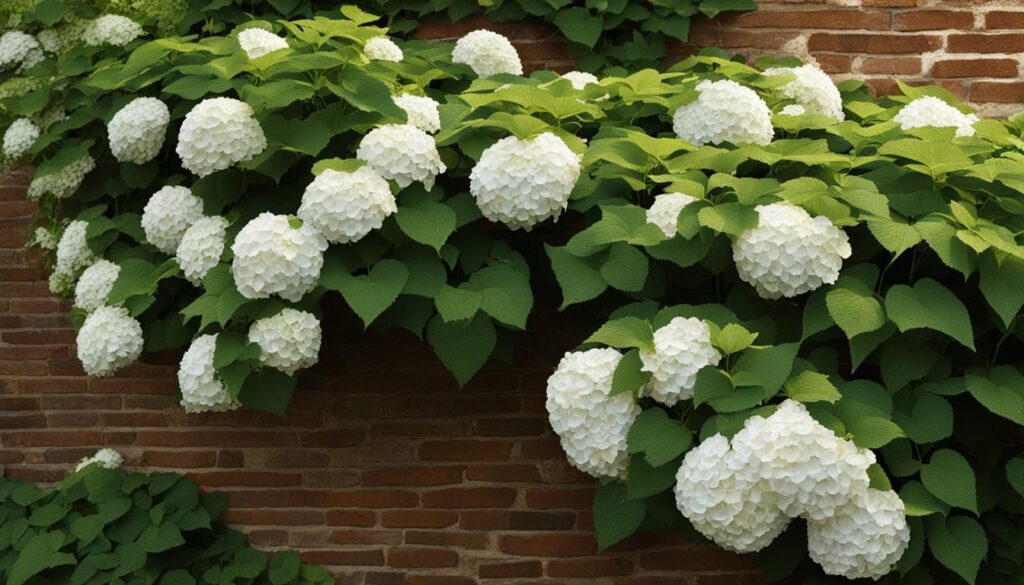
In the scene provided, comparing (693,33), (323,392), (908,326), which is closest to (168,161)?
(323,392)

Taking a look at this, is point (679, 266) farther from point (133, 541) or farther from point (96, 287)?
point (133, 541)

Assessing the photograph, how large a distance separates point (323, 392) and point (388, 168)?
98cm

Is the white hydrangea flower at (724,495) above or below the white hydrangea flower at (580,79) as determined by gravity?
below

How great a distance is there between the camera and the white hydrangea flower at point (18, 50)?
11.3 feet

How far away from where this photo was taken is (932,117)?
2.83 metres

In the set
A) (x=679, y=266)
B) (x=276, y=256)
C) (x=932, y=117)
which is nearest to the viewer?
(x=276, y=256)

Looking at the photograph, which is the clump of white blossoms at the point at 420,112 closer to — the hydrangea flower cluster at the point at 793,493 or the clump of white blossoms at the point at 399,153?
the clump of white blossoms at the point at 399,153

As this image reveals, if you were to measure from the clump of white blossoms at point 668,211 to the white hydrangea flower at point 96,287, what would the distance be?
170 cm

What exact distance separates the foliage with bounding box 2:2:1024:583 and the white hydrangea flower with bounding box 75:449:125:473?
2.10 ft

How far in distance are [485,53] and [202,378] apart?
1.34 meters

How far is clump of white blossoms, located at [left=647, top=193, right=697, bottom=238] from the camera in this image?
2.40 meters

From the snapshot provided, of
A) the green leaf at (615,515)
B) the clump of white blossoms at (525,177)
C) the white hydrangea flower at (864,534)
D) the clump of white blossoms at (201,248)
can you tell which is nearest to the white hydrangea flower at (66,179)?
the clump of white blossoms at (201,248)

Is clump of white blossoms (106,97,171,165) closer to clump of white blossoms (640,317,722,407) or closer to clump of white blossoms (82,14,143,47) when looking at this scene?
clump of white blossoms (82,14,143,47)

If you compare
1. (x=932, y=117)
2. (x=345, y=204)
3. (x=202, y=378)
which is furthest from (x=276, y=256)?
(x=932, y=117)
